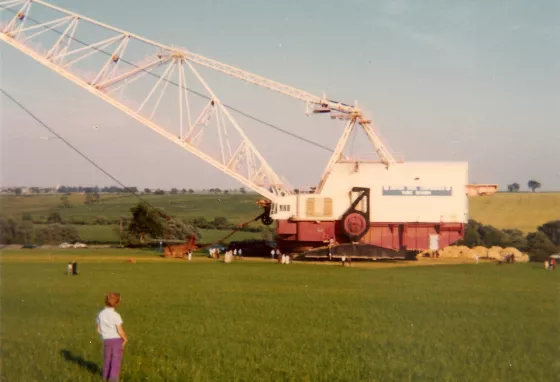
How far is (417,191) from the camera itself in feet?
172

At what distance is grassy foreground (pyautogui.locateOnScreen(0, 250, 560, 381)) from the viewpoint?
13914 millimetres

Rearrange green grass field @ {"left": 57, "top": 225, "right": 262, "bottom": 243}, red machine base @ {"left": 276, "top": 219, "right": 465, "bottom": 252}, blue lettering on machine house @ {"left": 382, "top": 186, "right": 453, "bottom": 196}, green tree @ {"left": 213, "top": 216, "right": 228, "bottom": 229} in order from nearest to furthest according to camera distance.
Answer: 1. blue lettering on machine house @ {"left": 382, "top": 186, "right": 453, "bottom": 196}
2. red machine base @ {"left": 276, "top": 219, "right": 465, "bottom": 252}
3. green grass field @ {"left": 57, "top": 225, "right": 262, "bottom": 243}
4. green tree @ {"left": 213, "top": 216, "right": 228, "bottom": 229}

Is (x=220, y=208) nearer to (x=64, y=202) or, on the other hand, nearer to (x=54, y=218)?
(x=64, y=202)

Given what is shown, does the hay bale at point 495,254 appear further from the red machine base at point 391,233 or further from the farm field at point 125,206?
the farm field at point 125,206

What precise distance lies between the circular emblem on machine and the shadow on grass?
123 ft

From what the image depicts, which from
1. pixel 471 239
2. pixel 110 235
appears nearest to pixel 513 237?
pixel 471 239

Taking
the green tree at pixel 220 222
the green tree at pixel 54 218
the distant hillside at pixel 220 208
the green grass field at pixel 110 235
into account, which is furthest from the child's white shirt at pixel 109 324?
the green tree at pixel 220 222

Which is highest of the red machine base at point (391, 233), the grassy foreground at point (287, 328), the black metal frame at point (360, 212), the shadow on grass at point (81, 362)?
the black metal frame at point (360, 212)

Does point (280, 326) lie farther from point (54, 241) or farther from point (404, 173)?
point (54, 241)

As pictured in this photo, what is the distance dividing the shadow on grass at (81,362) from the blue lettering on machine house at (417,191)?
39.0 metres

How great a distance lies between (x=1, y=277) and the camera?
114 feet

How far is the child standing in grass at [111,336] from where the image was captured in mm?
12094

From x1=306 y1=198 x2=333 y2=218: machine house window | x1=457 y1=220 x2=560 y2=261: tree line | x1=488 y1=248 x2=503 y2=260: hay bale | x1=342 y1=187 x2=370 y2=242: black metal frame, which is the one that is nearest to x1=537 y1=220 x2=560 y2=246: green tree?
x1=457 y1=220 x2=560 y2=261: tree line

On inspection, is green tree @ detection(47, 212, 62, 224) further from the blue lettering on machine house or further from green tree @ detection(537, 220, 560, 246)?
the blue lettering on machine house
